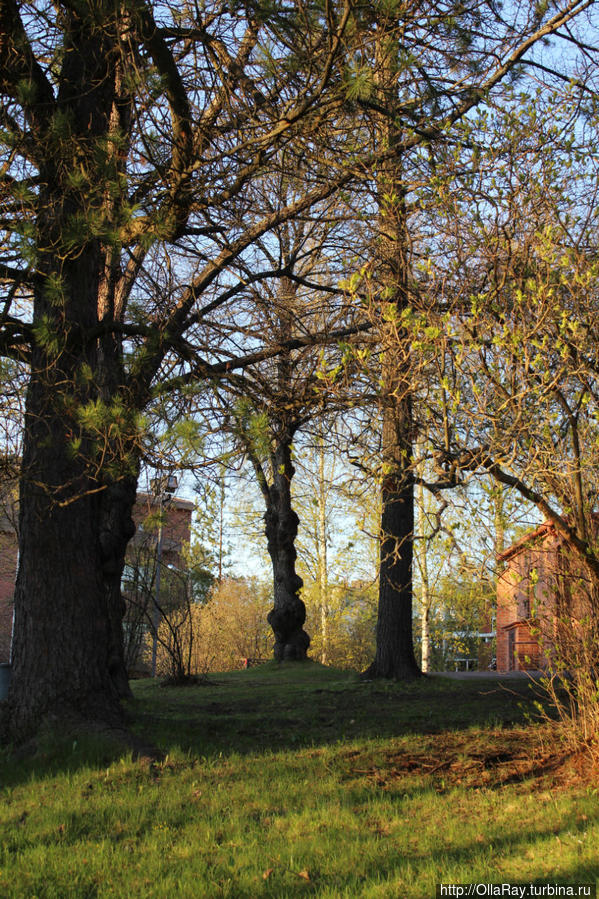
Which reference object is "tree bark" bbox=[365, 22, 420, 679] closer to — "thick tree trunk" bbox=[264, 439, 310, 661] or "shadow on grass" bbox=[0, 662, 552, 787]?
"shadow on grass" bbox=[0, 662, 552, 787]

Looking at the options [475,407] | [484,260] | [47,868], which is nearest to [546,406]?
[475,407]

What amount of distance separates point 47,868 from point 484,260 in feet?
16.1

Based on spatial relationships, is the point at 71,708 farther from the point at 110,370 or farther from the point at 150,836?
the point at 110,370

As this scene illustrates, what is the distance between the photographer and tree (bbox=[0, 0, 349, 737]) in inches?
223

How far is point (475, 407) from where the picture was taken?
5.12m

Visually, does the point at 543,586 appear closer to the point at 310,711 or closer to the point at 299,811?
the point at 299,811

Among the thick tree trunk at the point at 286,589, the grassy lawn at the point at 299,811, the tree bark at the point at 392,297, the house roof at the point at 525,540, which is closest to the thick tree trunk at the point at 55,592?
the grassy lawn at the point at 299,811

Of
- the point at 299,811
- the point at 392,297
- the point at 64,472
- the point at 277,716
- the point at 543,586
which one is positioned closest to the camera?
the point at 299,811

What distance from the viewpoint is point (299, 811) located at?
462 centimetres

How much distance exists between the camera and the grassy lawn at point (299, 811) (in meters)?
3.63

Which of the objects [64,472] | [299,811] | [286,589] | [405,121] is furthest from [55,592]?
[286,589]

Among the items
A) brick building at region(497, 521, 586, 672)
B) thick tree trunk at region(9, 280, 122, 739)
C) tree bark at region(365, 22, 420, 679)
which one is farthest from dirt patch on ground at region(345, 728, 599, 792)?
thick tree trunk at region(9, 280, 122, 739)

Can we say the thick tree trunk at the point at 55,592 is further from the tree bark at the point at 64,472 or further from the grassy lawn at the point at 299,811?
the grassy lawn at the point at 299,811

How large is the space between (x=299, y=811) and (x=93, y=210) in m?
4.42
